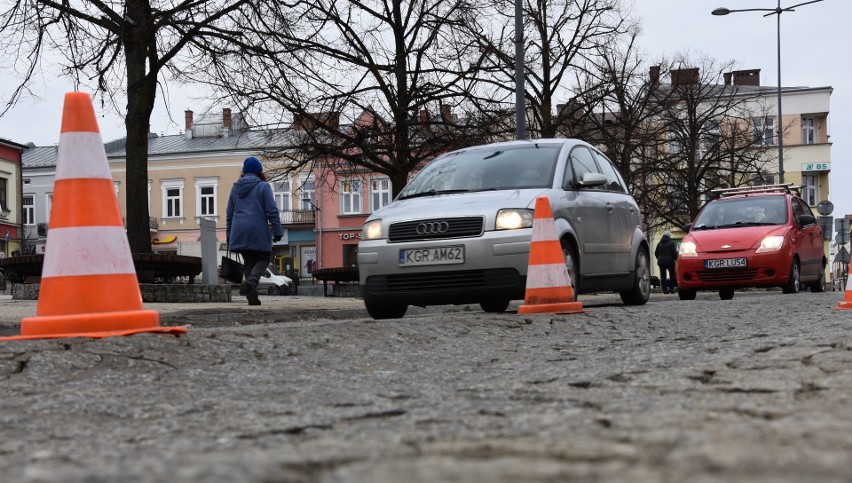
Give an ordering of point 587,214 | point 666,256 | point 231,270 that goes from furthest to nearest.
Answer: point 666,256 < point 231,270 < point 587,214

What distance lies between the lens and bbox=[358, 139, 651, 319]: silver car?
27.9 feet

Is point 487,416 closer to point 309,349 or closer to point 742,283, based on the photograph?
point 309,349

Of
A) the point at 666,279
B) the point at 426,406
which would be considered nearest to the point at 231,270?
the point at 426,406

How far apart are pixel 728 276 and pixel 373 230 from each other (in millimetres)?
8026

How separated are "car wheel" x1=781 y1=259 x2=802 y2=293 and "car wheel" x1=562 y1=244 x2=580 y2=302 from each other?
7220 mm

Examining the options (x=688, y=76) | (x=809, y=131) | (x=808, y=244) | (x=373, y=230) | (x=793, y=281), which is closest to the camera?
(x=373, y=230)

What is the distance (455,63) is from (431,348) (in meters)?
16.4

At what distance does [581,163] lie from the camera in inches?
409

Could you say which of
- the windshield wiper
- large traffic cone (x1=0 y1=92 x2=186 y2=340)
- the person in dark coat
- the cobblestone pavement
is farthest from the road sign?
large traffic cone (x1=0 y1=92 x2=186 y2=340)

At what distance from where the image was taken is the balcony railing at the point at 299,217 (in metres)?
63.1

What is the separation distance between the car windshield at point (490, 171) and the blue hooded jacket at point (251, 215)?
2.91 m

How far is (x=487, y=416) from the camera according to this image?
10.8 feet

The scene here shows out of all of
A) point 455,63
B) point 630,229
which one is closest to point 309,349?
point 630,229

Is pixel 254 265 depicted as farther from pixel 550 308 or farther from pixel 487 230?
pixel 550 308
